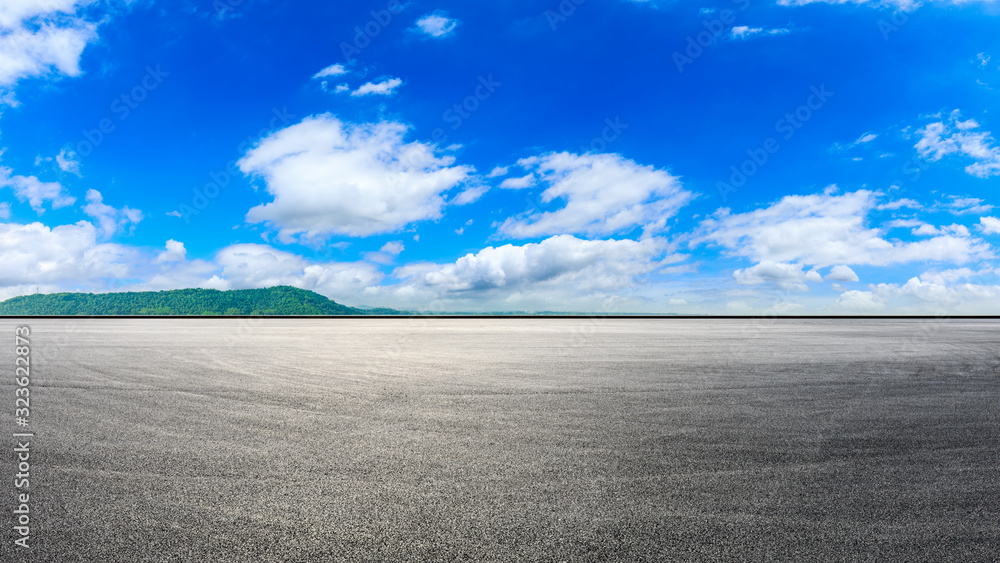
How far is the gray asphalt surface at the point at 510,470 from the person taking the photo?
375 centimetres

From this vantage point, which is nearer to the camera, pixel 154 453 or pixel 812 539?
pixel 812 539

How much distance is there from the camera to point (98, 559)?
3.56m

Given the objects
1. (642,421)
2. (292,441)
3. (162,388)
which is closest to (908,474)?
(642,421)

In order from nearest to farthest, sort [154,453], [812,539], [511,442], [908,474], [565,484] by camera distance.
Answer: [812,539] < [565,484] < [908,474] < [154,453] < [511,442]

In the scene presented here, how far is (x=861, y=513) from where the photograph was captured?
425 cm

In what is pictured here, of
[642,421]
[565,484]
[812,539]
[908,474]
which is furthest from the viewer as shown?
[642,421]

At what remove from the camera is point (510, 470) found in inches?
208

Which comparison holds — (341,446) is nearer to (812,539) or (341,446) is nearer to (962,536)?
(812,539)

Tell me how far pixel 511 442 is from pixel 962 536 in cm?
420

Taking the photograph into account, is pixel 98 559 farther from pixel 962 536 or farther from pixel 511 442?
pixel 962 536

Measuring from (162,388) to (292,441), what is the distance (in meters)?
5.95

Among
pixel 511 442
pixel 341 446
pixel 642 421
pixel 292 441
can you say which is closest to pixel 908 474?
pixel 642 421

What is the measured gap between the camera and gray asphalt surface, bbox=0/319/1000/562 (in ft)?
12.3

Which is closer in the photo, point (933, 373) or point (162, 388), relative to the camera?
point (162, 388)
